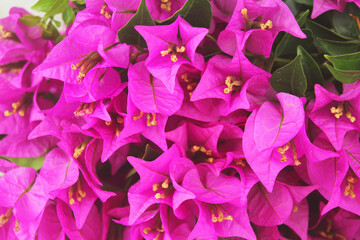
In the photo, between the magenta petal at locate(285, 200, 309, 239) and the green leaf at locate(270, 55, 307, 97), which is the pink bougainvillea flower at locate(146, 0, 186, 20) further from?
the magenta petal at locate(285, 200, 309, 239)

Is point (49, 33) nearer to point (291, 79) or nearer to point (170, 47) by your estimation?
point (170, 47)

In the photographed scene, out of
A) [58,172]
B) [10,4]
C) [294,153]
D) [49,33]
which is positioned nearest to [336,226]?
[294,153]

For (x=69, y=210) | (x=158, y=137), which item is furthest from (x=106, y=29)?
(x=69, y=210)

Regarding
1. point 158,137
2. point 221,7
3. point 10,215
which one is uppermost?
point 221,7

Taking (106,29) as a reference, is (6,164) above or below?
below

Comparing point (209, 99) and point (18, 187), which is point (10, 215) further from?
point (209, 99)

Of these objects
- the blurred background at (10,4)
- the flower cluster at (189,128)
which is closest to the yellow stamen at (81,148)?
the flower cluster at (189,128)
